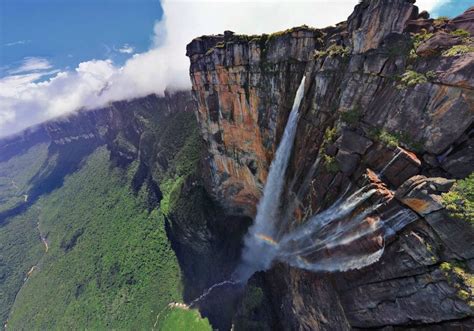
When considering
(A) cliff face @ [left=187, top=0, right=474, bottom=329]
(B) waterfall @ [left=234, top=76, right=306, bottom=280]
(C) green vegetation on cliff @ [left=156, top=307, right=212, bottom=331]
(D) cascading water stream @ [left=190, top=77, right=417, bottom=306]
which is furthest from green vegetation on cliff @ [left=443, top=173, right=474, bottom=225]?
(C) green vegetation on cliff @ [left=156, top=307, right=212, bottom=331]

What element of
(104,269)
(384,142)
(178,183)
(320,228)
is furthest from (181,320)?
(384,142)

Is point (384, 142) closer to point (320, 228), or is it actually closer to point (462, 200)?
Result: point (462, 200)

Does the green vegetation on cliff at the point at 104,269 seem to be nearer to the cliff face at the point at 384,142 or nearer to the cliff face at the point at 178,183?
the cliff face at the point at 178,183

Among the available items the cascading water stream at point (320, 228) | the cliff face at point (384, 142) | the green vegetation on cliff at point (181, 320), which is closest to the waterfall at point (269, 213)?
the cascading water stream at point (320, 228)

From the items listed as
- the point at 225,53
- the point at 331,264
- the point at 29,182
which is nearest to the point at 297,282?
the point at 331,264

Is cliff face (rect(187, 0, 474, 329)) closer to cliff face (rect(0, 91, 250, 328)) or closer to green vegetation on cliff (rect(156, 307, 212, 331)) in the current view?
green vegetation on cliff (rect(156, 307, 212, 331))
